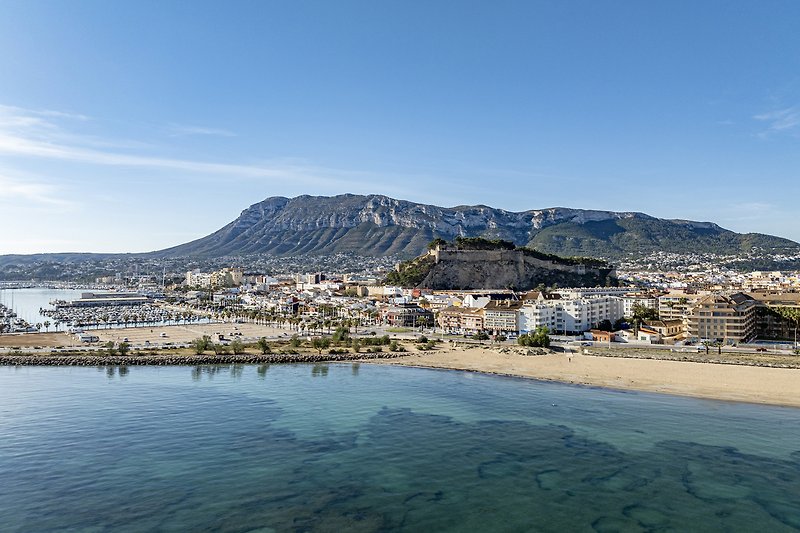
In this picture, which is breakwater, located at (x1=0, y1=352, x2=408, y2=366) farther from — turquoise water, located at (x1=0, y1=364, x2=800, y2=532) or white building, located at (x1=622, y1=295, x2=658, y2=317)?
white building, located at (x1=622, y1=295, x2=658, y2=317)

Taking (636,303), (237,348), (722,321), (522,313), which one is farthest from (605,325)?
(237,348)

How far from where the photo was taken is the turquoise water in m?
15.6

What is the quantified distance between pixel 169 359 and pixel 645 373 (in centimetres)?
3491

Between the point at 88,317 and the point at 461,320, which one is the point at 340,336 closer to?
the point at 461,320

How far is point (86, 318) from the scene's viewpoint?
78562 mm

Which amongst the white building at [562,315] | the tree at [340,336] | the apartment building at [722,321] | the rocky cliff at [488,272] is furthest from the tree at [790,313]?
the rocky cliff at [488,272]

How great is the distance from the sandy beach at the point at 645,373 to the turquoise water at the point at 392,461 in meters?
2.33

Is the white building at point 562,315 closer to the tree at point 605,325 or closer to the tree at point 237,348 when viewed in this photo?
the tree at point 605,325

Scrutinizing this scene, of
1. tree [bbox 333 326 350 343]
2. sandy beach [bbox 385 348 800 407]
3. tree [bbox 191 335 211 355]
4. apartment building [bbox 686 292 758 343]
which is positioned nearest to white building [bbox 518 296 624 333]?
apartment building [bbox 686 292 758 343]

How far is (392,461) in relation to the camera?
65.1ft

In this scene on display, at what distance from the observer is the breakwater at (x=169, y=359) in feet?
138

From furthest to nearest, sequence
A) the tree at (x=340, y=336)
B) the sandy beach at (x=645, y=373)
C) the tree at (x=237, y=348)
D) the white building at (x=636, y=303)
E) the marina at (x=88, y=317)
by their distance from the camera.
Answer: the marina at (x=88, y=317), the white building at (x=636, y=303), the tree at (x=340, y=336), the tree at (x=237, y=348), the sandy beach at (x=645, y=373)

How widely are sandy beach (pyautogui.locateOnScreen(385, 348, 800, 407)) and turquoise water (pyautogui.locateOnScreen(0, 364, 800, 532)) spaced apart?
233 centimetres

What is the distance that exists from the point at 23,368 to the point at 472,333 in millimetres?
40540
